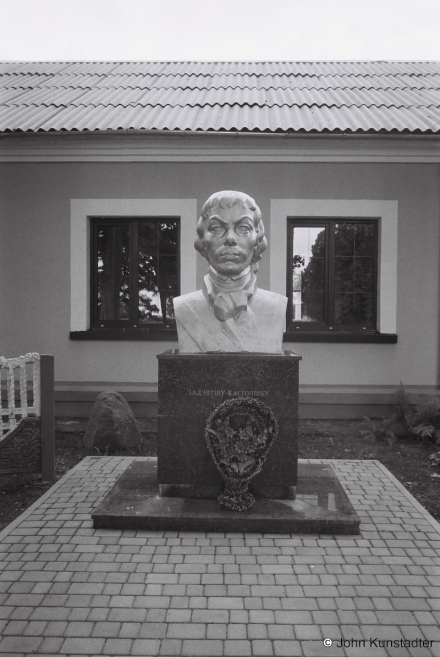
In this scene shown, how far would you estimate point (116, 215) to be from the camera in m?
7.54

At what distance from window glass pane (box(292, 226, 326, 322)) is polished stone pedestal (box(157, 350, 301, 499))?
3716 millimetres

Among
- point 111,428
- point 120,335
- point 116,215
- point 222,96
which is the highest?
point 222,96

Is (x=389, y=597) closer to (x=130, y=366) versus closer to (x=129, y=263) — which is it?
(x=130, y=366)

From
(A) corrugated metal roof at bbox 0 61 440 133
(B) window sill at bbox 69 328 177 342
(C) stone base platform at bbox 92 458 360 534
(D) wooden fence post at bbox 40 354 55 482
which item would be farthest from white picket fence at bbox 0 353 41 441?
(A) corrugated metal roof at bbox 0 61 440 133

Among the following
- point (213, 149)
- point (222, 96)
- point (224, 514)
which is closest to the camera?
point (224, 514)

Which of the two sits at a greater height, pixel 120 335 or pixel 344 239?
pixel 344 239

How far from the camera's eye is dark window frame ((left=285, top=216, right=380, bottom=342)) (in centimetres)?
748

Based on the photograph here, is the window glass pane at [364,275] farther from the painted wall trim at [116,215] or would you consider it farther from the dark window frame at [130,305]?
the dark window frame at [130,305]

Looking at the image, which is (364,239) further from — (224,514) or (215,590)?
(215,590)

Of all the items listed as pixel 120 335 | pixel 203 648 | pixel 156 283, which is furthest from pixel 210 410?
pixel 156 283

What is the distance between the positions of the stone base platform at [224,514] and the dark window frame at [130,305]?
3613mm

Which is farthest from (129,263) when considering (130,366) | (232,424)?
(232,424)

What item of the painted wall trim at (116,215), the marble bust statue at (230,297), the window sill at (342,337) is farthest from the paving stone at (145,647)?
the painted wall trim at (116,215)

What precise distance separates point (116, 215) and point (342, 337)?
3636 millimetres
